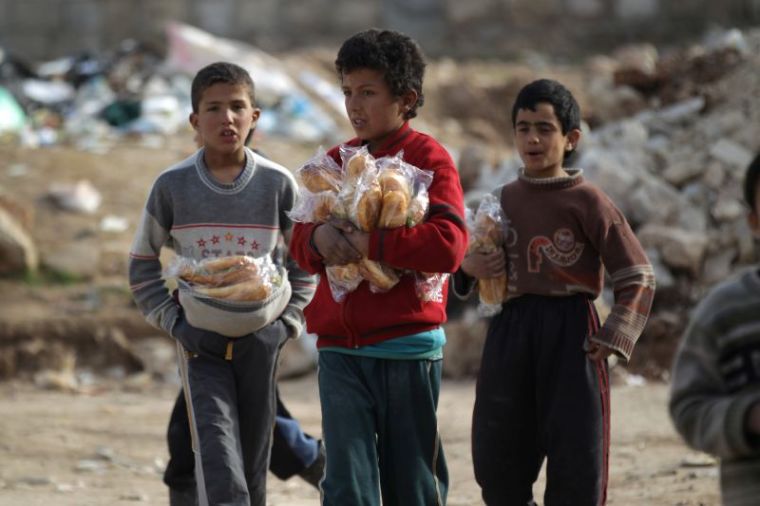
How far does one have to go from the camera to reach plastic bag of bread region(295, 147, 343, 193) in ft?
14.4

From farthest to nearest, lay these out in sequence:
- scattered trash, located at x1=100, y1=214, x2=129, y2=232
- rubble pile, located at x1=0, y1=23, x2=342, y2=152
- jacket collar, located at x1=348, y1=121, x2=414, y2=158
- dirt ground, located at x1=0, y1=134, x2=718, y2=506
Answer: rubble pile, located at x1=0, y1=23, x2=342, y2=152, scattered trash, located at x1=100, y1=214, x2=129, y2=232, dirt ground, located at x1=0, y1=134, x2=718, y2=506, jacket collar, located at x1=348, y1=121, x2=414, y2=158

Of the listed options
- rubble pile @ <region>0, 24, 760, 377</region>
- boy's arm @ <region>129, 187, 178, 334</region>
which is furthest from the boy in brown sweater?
rubble pile @ <region>0, 24, 760, 377</region>

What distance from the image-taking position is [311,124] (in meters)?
15.3

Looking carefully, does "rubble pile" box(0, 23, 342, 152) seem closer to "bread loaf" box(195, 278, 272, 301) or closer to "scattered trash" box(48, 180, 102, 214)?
"scattered trash" box(48, 180, 102, 214)

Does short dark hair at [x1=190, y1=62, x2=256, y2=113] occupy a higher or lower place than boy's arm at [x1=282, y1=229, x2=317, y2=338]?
higher

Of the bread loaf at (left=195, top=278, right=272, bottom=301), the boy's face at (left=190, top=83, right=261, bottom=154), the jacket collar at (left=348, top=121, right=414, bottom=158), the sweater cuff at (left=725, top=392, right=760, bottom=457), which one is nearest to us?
the sweater cuff at (left=725, top=392, right=760, bottom=457)

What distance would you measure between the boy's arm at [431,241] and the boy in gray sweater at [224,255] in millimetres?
871

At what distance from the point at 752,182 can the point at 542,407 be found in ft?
5.33

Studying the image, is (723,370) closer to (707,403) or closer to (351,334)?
(707,403)

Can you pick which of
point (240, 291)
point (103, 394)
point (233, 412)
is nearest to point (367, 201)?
point (240, 291)

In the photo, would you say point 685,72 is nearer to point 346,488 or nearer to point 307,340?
point 307,340

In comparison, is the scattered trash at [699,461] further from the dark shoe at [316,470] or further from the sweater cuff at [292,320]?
the sweater cuff at [292,320]

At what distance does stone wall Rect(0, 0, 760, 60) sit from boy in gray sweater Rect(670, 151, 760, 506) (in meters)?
17.8

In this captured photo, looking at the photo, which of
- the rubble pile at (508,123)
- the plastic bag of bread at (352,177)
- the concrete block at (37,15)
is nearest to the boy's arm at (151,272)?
the plastic bag of bread at (352,177)
